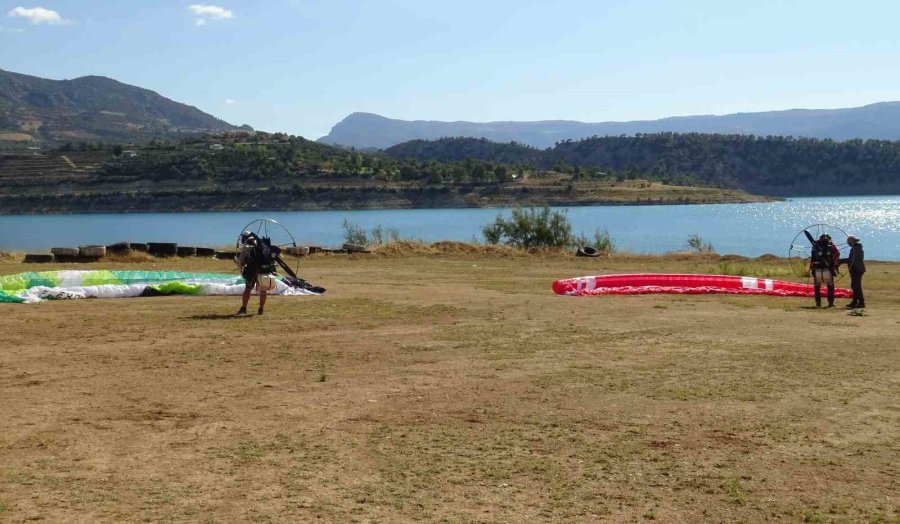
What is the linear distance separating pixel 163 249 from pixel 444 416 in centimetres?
2546

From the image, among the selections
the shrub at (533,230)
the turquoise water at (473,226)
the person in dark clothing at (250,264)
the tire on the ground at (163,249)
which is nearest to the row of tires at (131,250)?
the tire on the ground at (163,249)

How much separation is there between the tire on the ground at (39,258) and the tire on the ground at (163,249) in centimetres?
338

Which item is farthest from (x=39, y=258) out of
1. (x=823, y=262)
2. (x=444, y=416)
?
(x=444, y=416)

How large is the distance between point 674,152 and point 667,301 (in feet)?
575

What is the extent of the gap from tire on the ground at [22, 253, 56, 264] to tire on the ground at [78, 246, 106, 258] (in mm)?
988

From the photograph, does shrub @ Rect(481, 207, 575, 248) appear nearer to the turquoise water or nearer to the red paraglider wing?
the turquoise water

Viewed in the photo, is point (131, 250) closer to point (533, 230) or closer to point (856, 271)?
point (533, 230)

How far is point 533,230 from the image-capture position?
46.4 metres

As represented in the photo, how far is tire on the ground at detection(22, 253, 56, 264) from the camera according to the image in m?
31.2

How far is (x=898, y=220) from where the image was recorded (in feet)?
351

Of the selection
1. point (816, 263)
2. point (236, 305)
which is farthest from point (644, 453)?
point (816, 263)

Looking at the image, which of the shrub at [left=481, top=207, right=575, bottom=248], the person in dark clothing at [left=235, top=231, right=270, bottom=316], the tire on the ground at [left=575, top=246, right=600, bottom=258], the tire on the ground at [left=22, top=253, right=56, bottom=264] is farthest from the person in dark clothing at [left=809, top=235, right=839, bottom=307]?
the shrub at [left=481, top=207, right=575, bottom=248]

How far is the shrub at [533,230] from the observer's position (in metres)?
45.8

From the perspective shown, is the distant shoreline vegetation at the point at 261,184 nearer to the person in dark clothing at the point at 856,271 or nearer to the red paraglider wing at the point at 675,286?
the red paraglider wing at the point at 675,286
